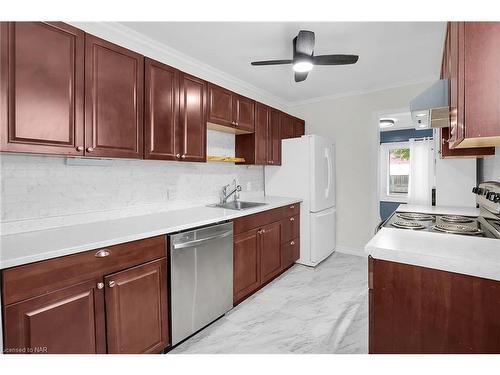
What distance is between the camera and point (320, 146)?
3512 millimetres

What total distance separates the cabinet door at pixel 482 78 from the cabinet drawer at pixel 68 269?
5.94 feet

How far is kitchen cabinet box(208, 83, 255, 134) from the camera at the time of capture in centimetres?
257

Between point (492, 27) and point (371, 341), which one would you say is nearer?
point (492, 27)

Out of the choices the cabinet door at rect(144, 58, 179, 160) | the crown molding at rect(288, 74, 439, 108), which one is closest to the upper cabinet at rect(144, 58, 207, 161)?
the cabinet door at rect(144, 58, 179, 160)

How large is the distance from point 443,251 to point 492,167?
1.55m

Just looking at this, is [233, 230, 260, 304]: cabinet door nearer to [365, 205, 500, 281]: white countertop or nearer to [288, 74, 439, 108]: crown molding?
[365, 205, 500, 281]: white countertop

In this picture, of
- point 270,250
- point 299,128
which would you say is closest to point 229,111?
point 270,250

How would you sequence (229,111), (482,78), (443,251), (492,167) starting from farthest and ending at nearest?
(229,111)
(492,167)
(443,251)
(482,78)

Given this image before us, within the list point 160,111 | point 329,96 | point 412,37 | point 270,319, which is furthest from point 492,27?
point 329,96

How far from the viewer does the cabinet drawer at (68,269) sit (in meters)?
1.12

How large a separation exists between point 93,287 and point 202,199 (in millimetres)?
1608

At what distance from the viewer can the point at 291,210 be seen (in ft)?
10.9

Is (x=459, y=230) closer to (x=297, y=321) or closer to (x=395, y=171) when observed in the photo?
(x=297, y=321)
